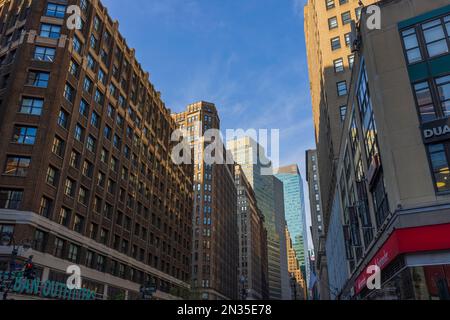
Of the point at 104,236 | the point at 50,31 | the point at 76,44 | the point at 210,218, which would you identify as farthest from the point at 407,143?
the point at 210,218

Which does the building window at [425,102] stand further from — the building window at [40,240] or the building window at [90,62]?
the building window at [90,62]

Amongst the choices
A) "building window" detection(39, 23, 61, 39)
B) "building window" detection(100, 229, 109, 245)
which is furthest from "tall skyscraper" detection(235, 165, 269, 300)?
"building window" detection(39, 23, 61, 39)

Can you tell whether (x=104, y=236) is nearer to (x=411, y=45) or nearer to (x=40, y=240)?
(x=40, y=240)

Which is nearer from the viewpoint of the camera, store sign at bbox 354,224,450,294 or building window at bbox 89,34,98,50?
store sign at bbox 354,224,450,294

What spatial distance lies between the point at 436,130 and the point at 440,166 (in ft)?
6.46

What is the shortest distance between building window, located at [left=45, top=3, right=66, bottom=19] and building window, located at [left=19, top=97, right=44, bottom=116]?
38.4 ft

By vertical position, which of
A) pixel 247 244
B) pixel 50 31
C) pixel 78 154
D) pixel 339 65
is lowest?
pixel 78 154

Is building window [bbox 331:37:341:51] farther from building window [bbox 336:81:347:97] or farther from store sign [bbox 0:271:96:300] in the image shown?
store sign [bbox 0:271:96:300]

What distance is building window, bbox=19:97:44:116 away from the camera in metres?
39.9

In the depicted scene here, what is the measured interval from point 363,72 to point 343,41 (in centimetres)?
3379

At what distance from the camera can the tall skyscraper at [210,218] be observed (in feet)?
385

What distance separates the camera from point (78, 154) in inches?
1737

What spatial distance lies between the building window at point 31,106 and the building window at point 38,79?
67.8 inches
